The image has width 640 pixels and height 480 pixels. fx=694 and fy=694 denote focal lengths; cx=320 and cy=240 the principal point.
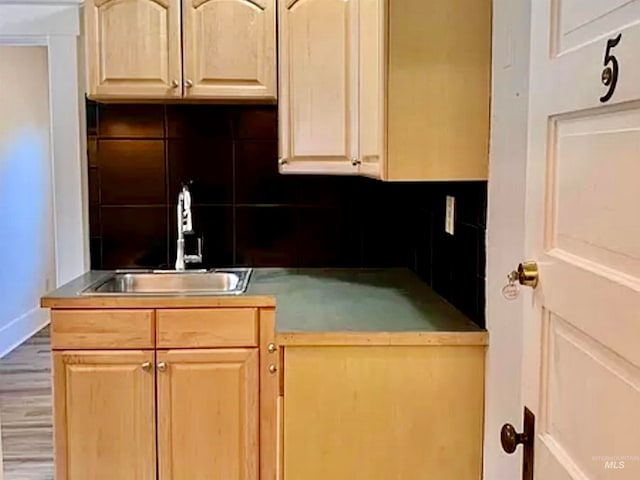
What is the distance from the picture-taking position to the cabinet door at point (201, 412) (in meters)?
2.45

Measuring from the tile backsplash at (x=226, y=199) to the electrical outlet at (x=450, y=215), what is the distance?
26.0 inches

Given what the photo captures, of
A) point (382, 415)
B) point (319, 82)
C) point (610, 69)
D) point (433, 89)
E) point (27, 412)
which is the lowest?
point (27, 412)

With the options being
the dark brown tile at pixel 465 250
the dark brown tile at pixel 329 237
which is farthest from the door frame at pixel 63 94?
the dark brown tile at pixel 465 250

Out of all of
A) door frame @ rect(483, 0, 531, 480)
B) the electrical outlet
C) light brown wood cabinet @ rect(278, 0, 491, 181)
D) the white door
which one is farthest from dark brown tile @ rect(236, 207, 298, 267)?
the white door

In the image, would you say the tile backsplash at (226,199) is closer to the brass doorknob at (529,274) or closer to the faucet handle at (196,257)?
the faucet handle at (196,257)

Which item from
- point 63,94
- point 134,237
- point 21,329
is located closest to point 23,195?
point 21,329

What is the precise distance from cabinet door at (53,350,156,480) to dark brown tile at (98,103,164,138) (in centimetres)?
108

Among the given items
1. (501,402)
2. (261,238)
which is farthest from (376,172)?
(261,238)

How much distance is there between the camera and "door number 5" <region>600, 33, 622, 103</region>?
32.5 inches

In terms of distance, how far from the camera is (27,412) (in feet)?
12.4

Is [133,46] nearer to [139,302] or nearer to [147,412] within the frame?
[139,302]

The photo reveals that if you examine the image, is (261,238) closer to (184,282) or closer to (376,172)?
(184,282)

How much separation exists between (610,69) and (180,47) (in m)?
2.16

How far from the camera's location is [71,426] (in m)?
2.45
